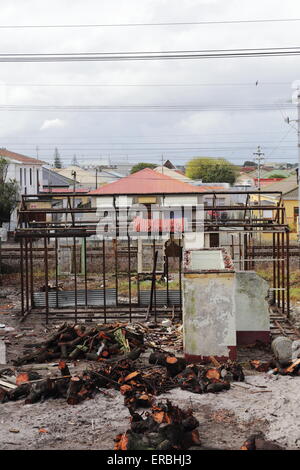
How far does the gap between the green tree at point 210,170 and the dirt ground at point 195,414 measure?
6769 cm

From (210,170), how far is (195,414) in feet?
232

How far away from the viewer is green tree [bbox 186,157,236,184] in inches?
3027

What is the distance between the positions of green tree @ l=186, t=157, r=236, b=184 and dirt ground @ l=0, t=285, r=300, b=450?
67685mm

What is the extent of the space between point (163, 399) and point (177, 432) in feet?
5.80

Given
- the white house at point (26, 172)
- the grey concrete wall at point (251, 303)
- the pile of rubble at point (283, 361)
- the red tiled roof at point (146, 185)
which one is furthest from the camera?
the white house at point (26, 172)

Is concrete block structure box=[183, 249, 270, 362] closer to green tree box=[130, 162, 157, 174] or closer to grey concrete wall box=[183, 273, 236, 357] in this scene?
grey concrete wall box=[183, 273, 236, 357]

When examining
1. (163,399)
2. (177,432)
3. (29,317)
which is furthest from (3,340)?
(177,432)

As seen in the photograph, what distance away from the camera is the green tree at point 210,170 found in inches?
3027

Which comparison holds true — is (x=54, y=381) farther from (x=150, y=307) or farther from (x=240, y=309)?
(x=150, y=307)

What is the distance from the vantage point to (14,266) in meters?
26.4

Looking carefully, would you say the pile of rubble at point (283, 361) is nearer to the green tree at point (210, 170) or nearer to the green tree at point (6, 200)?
the green tree at point (6, 200)

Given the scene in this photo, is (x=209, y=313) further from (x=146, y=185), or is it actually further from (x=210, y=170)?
(x=210, y=170)

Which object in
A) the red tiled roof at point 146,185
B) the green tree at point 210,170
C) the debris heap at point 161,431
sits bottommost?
the debris heap at point 161,431

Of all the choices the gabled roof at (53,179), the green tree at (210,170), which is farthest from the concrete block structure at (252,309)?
the green tree at (210,170)
